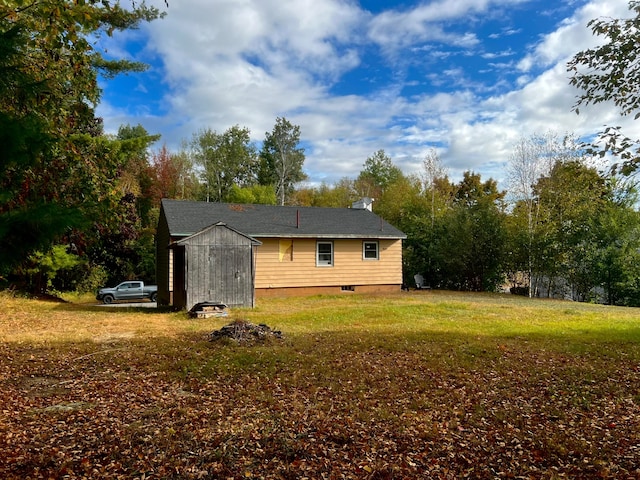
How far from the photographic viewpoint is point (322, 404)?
4.97 meters

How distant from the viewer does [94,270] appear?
2384cm

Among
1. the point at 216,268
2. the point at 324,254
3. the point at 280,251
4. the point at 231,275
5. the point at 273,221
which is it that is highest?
the point at 273,221

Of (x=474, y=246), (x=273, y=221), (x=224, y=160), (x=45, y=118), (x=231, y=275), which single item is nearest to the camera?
(x=45, y=118)

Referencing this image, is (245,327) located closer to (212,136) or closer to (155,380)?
(155,380)

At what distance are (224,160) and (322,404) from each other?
122ft

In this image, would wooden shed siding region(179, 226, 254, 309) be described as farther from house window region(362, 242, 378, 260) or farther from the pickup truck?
the pickup truck

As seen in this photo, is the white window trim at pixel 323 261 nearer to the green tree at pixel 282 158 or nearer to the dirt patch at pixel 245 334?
the dirt patch at pixel 245 334

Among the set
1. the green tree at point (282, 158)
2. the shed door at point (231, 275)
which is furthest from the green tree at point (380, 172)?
the shed door at point (231, 275)

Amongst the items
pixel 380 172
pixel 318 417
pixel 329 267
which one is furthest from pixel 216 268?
pixel 380 172

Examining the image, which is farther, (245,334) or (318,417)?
(245,334)

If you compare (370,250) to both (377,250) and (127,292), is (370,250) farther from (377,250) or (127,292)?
(127,292)

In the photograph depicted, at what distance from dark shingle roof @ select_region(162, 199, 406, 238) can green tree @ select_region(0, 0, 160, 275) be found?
396cm

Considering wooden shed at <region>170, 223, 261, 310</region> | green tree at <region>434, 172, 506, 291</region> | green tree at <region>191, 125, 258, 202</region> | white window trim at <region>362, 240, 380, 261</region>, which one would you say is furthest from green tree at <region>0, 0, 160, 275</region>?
green tree at <region>191, 125, 258, 202</region>

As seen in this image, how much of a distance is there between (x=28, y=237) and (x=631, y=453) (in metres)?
5.27
